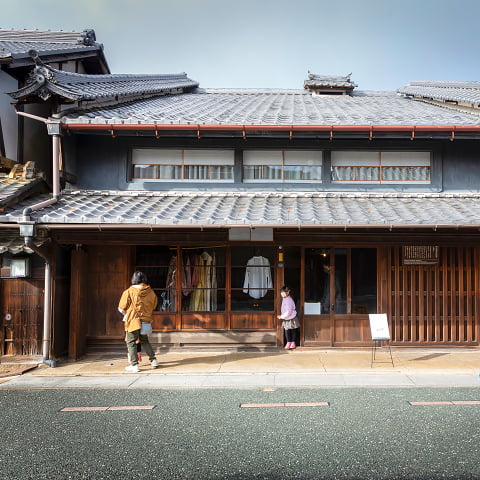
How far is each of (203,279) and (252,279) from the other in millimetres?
1262

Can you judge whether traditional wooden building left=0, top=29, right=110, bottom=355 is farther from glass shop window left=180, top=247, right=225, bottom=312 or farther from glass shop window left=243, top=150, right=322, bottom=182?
glass shop window left=243, top=150, right=322, bottom=182

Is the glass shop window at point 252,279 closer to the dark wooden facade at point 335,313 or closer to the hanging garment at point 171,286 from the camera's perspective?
the dark wooden facade at point 335,313

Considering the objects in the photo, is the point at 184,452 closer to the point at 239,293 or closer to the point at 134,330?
the point at 134,330

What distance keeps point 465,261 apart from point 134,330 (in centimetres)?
819

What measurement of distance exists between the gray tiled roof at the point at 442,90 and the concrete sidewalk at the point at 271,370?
27.0 feet

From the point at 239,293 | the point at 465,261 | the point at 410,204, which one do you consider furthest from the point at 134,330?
the point at 465,261

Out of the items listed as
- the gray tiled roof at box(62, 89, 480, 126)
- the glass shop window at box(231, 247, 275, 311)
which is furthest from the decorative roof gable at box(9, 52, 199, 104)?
the glass shop window at box(231, 247, 275, 311)

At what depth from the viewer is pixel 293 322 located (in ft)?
30.8

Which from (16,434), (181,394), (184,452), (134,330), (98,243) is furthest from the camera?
(98,243)

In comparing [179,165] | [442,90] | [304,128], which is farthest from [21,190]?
[442,90]

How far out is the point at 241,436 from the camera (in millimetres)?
4902

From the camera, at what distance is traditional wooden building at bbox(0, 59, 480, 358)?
921cm

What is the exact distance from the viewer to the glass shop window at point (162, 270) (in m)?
9.89

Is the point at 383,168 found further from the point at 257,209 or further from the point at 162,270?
the point at 162,270
